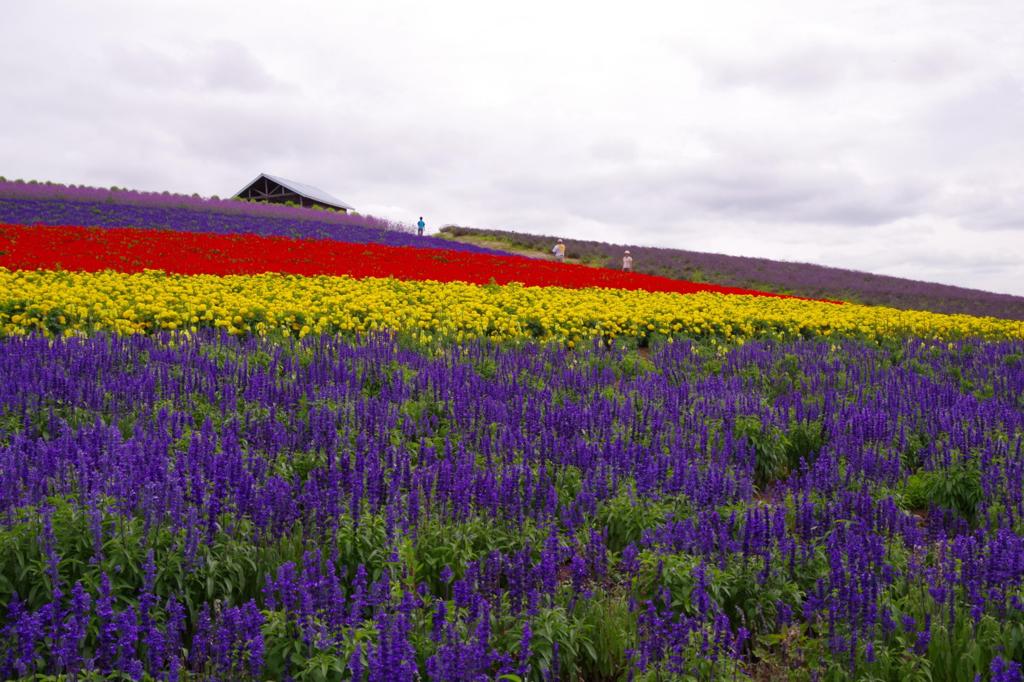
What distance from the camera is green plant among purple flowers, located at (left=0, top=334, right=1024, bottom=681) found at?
330 centimetres

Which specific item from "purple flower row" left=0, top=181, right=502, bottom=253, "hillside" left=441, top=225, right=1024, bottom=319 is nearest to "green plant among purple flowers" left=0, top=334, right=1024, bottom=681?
"purple flower row" left=0, top=181, right=502, bottom=253

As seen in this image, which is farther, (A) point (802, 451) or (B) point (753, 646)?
(A) point (802, 451)

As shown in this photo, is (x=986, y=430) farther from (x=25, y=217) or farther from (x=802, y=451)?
(x=25, y=217)

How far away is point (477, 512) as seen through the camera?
4.92 meters

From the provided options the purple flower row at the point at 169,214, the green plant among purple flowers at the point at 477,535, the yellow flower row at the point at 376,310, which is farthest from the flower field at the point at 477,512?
the purple flower row at the point at 169,214

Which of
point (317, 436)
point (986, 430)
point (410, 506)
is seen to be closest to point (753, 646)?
point (410, 506)

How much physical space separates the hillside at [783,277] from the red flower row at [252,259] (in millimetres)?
10168

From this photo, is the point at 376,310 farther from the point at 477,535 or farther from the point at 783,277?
the point at 783,277

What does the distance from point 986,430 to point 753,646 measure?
4.74 meters

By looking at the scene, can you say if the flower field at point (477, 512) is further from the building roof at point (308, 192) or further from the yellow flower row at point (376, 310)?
the building roof at point (308, 192)

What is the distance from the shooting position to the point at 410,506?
450 centimetres

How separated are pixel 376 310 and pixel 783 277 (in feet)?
89.3

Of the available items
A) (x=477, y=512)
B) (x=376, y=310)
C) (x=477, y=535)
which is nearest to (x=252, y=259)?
(x=376, y=310)

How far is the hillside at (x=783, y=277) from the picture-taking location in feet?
99.9
